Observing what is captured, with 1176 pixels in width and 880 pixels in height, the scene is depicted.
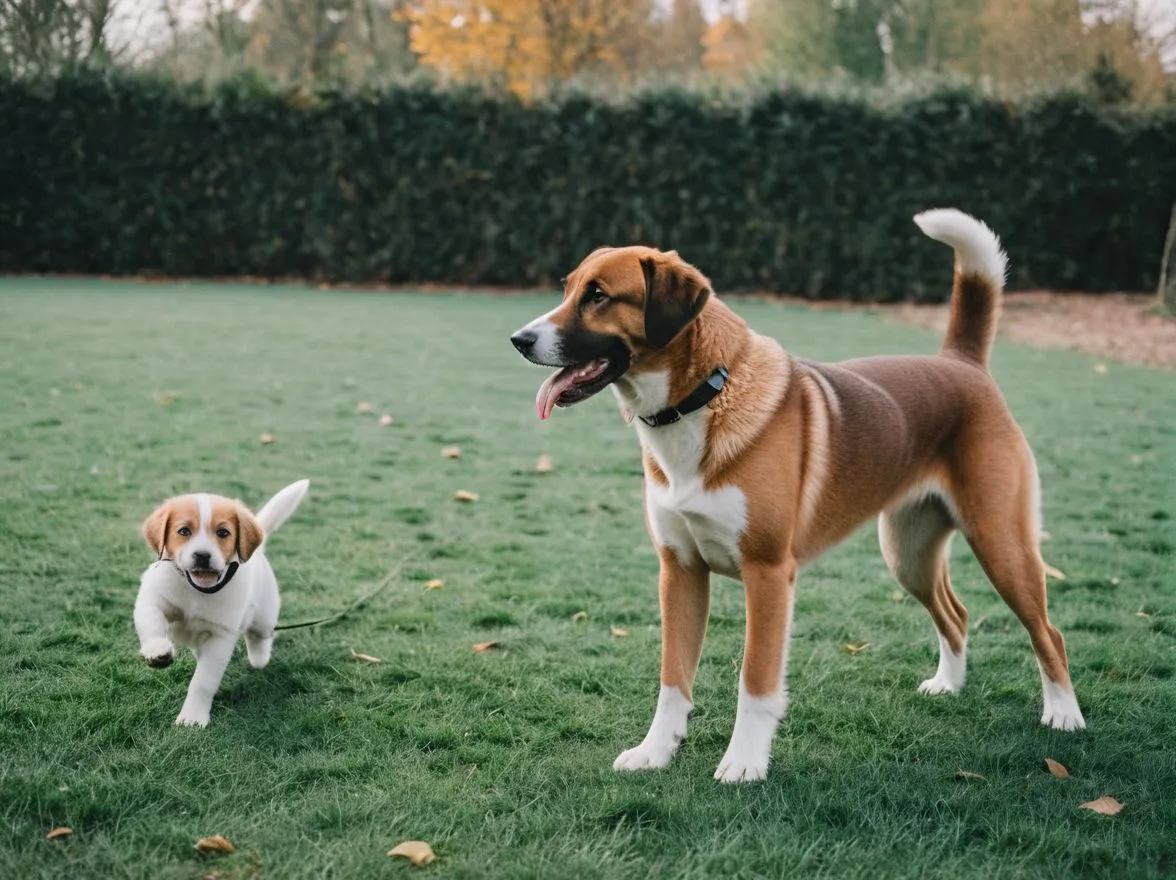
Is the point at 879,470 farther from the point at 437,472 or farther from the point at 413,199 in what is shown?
the point at 413,199

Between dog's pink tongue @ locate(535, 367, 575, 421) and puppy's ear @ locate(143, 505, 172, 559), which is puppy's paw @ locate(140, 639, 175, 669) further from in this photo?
dog's pink tongue @ locate(535, 367, 575, 421)

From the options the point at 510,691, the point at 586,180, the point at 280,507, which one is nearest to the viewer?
the point at 510,691

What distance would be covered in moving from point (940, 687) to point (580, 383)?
2.00 m

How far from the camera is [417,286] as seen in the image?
21188 millimetres

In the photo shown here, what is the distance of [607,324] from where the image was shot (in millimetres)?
3346

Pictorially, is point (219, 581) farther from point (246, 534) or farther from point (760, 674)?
point (760, 674)

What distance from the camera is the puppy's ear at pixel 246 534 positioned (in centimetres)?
391

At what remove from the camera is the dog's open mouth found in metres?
3.36

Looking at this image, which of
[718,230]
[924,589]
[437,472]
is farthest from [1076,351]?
[924,589]

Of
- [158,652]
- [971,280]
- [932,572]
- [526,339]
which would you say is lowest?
[158,652]

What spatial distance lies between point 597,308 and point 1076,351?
43.5 ft

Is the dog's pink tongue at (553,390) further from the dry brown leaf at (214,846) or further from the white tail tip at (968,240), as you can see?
the white tail tip at (968,240)

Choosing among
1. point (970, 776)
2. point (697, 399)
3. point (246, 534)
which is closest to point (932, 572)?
point (970, 776)

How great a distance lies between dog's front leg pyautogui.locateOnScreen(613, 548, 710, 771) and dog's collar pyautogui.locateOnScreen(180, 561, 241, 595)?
1577mm
